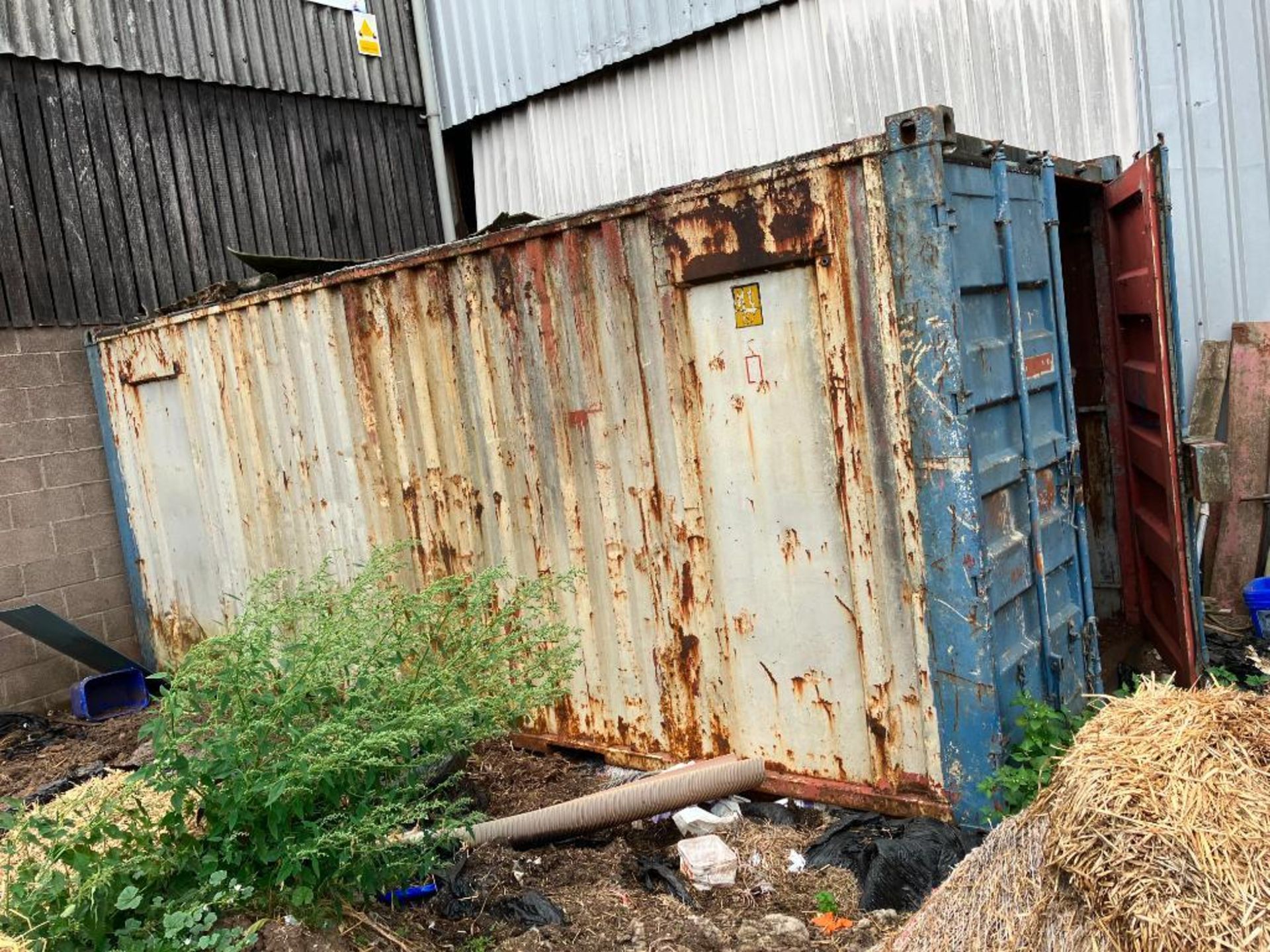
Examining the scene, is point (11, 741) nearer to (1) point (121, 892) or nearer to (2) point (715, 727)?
(1) point (121, 892)

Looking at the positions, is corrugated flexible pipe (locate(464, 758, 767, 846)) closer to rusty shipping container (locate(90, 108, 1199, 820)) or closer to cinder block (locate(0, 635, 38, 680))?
rusty shipping container (locate(90, 108, 1199, 820))

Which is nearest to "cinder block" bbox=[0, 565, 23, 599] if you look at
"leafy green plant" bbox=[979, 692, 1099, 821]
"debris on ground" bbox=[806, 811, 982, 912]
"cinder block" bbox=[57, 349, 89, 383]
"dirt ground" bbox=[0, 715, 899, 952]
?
"cinder block" bbox=[57, 349, 89, 383]

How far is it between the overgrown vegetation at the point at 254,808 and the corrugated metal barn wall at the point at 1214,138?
4.97m

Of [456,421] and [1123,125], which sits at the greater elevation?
[1123,125]

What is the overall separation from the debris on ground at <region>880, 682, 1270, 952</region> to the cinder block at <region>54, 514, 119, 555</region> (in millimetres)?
6882

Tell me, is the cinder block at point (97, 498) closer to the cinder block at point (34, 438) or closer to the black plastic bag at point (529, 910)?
the cinder block at point (34, 438)

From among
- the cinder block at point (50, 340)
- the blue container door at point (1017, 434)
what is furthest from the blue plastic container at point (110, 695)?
the blue container door at point (1017, 434)

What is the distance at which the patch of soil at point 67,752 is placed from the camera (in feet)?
19.8

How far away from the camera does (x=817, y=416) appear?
3.93 m

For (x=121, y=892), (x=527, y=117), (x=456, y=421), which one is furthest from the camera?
(x=527, y=117)

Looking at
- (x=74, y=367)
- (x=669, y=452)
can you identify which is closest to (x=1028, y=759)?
(x=669, y=452)

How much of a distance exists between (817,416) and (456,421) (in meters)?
2.03

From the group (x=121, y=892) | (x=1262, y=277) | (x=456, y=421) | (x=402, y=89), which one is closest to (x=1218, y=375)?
(x=1262, y=277)

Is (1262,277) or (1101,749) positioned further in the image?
(1262,277)
